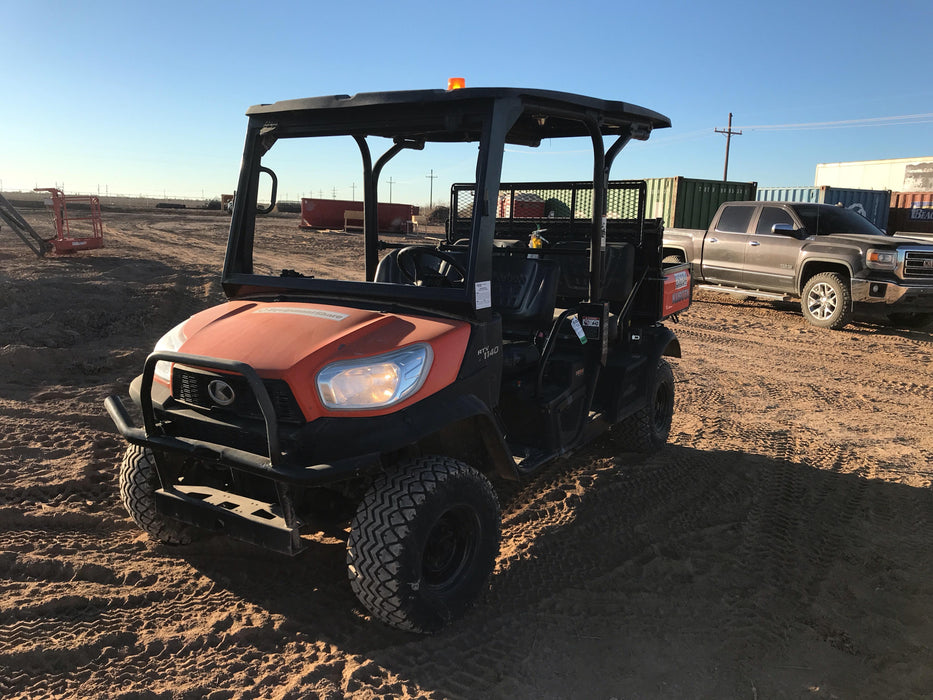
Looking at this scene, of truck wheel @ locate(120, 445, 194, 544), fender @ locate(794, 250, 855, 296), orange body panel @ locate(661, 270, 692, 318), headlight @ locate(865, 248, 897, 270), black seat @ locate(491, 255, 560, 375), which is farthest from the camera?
fender @ locate(794, 250, 855, 296)

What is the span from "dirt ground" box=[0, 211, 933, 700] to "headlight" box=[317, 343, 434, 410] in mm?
1035

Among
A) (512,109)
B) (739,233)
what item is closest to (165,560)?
(512,109)

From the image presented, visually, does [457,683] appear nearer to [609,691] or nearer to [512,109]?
[609,691]

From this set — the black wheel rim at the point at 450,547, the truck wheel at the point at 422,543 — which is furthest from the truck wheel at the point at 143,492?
the black wheel rim at the point at 450,547

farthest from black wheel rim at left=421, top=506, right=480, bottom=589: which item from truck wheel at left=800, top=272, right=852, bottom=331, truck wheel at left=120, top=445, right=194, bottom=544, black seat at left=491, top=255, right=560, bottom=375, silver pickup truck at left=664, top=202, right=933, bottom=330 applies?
truck wheel at left=800, top=272, right=852, bottom=331

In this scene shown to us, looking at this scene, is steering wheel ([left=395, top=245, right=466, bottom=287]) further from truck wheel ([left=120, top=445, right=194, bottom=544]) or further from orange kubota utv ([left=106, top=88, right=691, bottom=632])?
truck wheel ([left=120, top=445, right=194, bottom=544])

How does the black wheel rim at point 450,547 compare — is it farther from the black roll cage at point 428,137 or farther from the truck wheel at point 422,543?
the black roll cage at point 428,137

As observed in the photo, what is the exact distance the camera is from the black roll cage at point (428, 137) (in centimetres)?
298

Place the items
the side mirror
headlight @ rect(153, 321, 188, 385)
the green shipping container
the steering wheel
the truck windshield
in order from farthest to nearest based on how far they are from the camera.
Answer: the green shipping container, the truck windshield, the side mirror, the steering wheel, headlight @ rect(153, 321, 188, 385)

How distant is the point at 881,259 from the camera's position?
9.67 m

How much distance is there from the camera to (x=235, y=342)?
9.18 feet

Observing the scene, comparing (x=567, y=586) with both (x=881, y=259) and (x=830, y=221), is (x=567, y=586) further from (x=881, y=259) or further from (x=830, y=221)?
(x=830, y=221)

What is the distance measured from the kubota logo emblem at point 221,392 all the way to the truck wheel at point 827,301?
9963mm

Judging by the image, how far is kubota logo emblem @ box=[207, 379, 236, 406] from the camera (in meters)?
2.69
